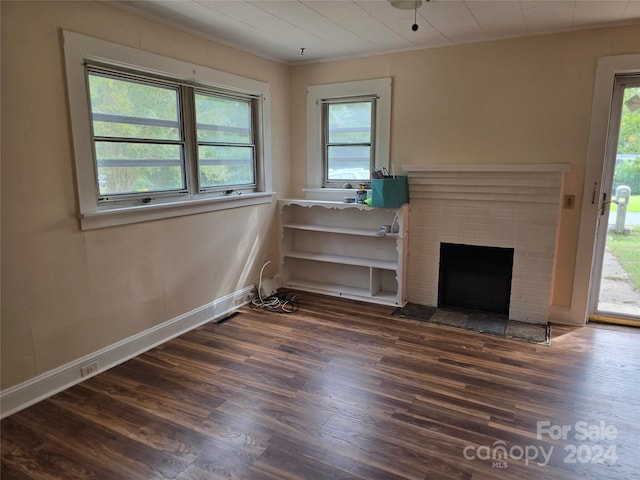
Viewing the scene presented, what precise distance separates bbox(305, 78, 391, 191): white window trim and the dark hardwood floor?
74.6 inches

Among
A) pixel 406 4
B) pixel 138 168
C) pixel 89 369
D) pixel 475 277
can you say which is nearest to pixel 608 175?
pixel 475 277

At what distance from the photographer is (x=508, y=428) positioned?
7.57ft

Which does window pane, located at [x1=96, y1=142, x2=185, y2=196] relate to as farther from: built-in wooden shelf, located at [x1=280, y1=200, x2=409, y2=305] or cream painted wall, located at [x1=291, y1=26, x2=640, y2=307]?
cream painted wall, located at [x1=291, y1=26, x2=640, y2=307]

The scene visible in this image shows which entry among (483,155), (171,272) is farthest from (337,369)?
(483,155)

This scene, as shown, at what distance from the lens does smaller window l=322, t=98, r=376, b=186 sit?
4.37 metres

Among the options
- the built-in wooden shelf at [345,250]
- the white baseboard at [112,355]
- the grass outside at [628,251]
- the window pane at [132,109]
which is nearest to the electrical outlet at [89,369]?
the white baseboard at [112,355]

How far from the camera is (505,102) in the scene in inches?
146

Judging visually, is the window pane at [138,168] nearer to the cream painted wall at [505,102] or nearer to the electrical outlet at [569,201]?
the cream painted wall at [505,102]

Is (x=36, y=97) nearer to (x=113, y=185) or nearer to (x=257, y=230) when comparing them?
(x=113, y=185)

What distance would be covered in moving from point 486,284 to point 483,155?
1.22 metres

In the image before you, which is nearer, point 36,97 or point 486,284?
point 36,97

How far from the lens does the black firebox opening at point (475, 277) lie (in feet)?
12.9

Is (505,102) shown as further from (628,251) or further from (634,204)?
(628,251)

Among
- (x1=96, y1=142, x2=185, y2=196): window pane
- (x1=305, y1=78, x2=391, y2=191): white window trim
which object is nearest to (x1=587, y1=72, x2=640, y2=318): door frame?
(x1=305, y1=78, x2=391, y2=191): white window trim
